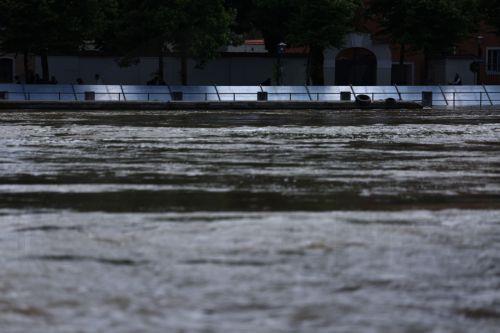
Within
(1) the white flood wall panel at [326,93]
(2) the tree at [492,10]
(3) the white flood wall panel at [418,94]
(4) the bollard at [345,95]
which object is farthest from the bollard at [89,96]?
(2) the tree at [492,10]

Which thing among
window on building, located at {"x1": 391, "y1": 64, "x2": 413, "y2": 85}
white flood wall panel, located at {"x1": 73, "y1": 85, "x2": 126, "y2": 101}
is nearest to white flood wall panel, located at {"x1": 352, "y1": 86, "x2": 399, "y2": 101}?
white flood wall panel, located at {"x1": 73, "y1": 85, "x2": 126, "y2": 101}

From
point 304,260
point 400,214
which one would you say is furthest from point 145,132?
point 304,260

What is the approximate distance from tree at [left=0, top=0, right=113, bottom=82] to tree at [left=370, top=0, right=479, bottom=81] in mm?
18446

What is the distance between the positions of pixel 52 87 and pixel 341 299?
51.5m

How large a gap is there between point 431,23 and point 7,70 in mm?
25391

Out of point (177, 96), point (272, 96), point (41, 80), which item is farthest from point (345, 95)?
point (41, 80)

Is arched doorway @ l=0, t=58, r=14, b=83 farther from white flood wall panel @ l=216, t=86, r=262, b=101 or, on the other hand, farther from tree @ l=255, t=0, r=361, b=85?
white flood wall panel @ l=216, t=86, r=262, b=101

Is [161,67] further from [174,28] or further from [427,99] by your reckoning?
[427,99]

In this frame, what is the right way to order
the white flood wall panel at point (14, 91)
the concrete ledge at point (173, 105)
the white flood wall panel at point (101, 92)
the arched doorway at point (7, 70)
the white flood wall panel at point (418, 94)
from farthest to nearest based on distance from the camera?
the arched doorway at point (7, 70), the white flood wall panel at point (418, 94), the white flood wall panel at point (101, 92), the white flood wall panel at point (14, 91), the concrete ledge at point (173, 105)

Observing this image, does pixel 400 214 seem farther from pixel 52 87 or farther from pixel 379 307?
pixel 52 87

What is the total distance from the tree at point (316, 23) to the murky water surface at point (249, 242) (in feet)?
146

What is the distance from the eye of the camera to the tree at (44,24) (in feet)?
201

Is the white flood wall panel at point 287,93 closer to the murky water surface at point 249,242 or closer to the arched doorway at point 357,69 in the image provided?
the arched doorway at point 357,69

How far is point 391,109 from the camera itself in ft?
193
